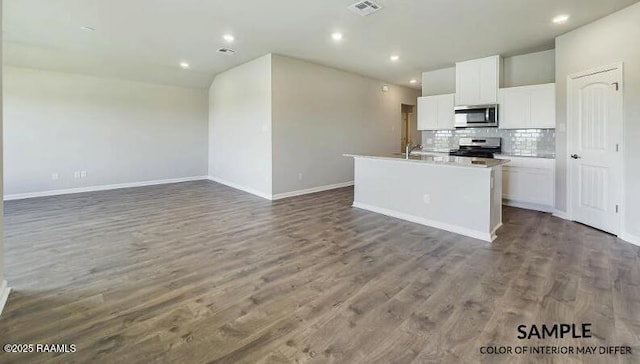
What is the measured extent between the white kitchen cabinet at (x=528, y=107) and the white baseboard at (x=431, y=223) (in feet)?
8.73

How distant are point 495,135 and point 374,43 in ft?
9.79

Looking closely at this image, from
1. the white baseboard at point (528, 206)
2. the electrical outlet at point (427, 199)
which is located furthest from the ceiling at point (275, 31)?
the white baseboard at point (528, 206)

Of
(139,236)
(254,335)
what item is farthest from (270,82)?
(254,335)

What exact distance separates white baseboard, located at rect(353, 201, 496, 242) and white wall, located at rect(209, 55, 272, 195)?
80.9 inches

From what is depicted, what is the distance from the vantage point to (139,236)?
379 centimetres

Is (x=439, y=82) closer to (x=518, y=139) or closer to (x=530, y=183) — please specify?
(x=518, y=139)

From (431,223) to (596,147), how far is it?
7.66ft

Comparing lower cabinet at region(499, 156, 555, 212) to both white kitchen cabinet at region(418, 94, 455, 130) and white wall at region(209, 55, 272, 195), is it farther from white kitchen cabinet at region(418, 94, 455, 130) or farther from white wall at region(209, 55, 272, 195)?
white wall at region(209, 55, 272, 195)

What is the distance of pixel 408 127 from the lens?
9906 mm

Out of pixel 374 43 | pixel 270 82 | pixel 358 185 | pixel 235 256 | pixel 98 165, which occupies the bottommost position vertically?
pixel 235 256

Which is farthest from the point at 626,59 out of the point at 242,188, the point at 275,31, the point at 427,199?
the point at 242,188

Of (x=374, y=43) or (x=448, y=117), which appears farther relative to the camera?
(x=448, y=117)

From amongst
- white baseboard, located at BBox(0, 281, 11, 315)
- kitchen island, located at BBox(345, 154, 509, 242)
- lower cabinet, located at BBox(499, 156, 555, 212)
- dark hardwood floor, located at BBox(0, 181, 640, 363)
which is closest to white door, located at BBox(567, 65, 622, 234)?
dark hardwood floor, located at BBox(0, 181, 640, 363)

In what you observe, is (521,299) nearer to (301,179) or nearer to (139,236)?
(139,236)
